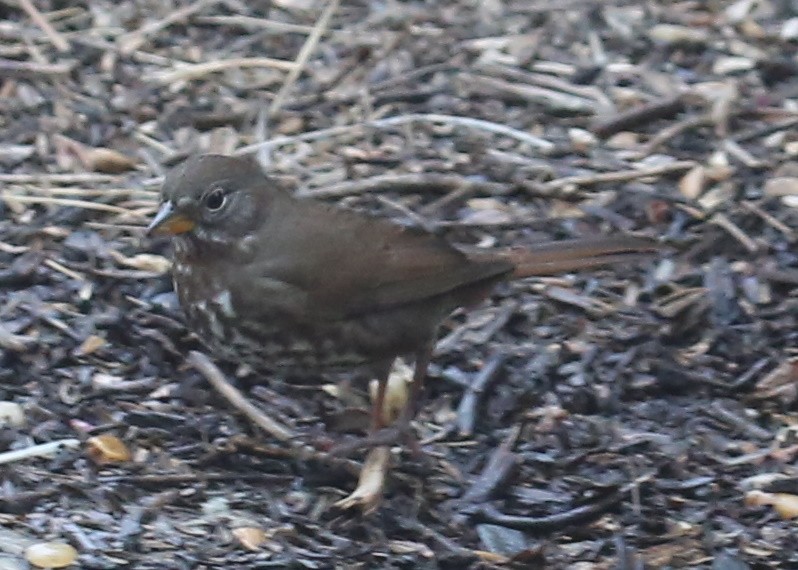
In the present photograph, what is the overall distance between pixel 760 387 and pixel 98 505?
5.73 ft

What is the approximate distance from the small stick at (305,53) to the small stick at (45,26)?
773mm

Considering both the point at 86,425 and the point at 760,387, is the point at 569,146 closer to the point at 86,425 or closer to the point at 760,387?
the point at 760,387

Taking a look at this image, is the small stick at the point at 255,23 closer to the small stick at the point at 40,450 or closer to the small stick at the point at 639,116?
the small stick at the point at 639,116

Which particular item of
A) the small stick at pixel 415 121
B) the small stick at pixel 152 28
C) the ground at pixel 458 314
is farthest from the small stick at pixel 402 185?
the small stick at pixel 152 28

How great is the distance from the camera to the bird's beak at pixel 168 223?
3727 mm

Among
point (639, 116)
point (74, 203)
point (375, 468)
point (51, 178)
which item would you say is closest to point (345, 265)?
point (375, 468)

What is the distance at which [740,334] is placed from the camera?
4.37m

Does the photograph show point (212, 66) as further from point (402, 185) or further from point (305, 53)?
point (402, 185)

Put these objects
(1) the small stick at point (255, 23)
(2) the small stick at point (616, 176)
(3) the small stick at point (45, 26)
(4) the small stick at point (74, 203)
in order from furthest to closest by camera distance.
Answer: (1) the small stick at point (255, 23) → (3) the small stick at point (45, 26) → (2) the small stick at point (616, 176) → (4) the small stick at point (74, 203)

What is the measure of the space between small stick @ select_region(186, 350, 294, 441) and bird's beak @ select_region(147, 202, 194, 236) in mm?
442

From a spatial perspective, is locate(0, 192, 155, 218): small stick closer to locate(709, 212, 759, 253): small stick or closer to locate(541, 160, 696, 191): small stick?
locate(541, 160, 696, 191): small stick

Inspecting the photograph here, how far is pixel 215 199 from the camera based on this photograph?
12.5 feet

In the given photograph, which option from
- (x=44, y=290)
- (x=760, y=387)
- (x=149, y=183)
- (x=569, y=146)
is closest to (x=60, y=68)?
(x=149, y=183)

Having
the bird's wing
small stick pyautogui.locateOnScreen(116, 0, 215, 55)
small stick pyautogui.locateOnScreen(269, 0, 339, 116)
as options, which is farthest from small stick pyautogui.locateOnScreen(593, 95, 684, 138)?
small stick pyautogui.locateOnScreen(116, 0, 215, 55)
